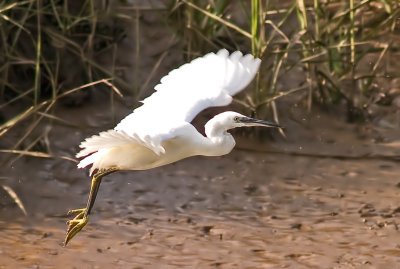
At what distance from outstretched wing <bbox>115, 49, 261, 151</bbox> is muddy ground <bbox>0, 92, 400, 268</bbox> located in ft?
2.70

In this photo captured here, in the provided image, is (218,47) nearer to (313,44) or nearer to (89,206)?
(313,44)

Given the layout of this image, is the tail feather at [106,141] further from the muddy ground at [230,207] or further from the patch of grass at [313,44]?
the patch of grass at [313,44]

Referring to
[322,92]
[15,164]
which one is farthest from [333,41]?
[15,164]

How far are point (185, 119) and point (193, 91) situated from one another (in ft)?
0.65

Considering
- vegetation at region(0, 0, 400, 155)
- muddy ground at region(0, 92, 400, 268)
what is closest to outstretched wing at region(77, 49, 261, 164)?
muddy ground at region(0, 92, 400, 268)

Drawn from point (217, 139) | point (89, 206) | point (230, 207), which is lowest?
point (230, 207)

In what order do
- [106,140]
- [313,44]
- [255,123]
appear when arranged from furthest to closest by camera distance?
[313,44] → [255,123] → [106,140]

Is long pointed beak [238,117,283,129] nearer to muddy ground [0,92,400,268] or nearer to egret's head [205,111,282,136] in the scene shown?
egret's head [205,111,282,136]

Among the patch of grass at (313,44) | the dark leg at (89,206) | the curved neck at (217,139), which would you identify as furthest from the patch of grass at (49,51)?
the curved neck at (217,139)

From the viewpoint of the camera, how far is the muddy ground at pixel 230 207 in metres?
5.17

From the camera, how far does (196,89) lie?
4.66 metres

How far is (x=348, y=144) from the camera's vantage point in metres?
6.32

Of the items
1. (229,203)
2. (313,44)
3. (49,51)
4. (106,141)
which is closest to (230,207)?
(229,203)

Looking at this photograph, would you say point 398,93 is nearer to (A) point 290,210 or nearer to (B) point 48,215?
(A) point 290,210
